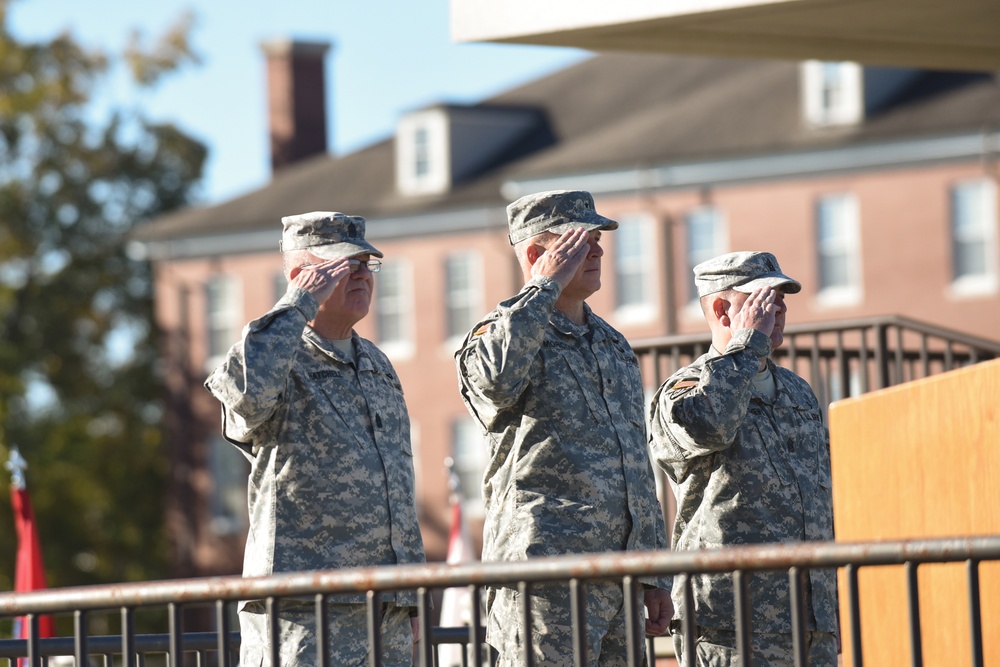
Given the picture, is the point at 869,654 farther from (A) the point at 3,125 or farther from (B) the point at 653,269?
(A) the point at 3,125

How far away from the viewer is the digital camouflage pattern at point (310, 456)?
605cm

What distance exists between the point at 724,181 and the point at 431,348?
792 centimetres

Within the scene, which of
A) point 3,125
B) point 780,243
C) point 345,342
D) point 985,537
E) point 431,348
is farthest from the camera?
point 3,125

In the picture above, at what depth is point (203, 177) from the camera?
157ft

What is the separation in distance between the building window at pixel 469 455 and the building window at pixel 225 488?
6413mm

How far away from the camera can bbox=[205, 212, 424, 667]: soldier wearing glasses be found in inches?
237

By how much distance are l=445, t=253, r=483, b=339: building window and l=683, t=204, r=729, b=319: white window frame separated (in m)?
4.69

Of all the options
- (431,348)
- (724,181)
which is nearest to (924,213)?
(724,181)

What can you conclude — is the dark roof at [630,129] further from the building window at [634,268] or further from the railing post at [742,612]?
the railing post at [742,612]

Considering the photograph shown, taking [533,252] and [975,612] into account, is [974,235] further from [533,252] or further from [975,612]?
[975,612]

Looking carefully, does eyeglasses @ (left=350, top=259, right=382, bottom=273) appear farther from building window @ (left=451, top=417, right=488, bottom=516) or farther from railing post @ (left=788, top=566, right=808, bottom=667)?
building window @ (left=451, top=417, right=488, bottom=516)

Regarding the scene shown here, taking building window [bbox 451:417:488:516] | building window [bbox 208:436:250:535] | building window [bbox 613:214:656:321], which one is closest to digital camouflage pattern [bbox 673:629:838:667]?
building window [bbox 613:214:656:321]

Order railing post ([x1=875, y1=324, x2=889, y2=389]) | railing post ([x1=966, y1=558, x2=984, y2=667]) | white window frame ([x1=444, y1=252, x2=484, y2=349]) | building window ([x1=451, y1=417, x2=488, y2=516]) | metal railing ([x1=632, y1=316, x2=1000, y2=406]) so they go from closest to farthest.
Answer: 1. railing post ([x1=966, y1=558, x2=984, y2=667])
2. metal railing ([x1=632, y1=316, x2=1000, y2=406])
3. railing post ([x1=875, y1=324, x2=889, y2=389])
4. white window frame ([x1=444, y1=252, x2=484, y2=349])
5. building window ([x1=451, y1=417, x2=488, y2=516])

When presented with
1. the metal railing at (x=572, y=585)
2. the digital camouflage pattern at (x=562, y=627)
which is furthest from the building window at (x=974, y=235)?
the metal railing at (x=572, y=585)
